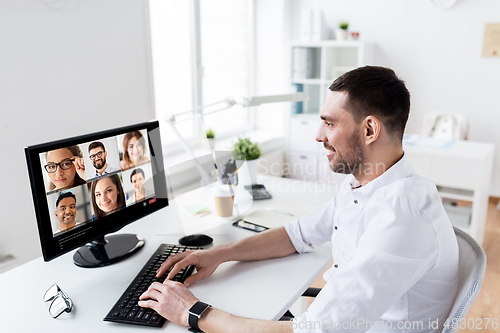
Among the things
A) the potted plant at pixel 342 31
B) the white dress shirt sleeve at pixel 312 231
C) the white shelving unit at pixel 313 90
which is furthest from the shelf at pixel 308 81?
the white dress shirt sleeve at pixel 312 231

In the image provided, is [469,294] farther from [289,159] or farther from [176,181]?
[289,159]

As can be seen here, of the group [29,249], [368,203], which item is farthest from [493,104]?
[29,249]

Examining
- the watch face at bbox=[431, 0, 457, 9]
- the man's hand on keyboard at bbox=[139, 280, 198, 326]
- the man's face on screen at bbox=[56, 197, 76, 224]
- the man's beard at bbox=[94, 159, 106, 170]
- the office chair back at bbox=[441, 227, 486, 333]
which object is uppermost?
the watch face at bbox=[431, 0, 457, 9]

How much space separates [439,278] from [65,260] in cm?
113

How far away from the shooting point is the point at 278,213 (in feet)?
5.76

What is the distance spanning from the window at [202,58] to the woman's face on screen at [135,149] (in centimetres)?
133

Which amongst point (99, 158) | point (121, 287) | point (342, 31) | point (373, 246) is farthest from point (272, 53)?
point (373, 246)

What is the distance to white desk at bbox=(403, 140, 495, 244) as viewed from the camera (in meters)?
2.74

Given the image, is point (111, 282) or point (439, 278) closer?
point (439, 278)

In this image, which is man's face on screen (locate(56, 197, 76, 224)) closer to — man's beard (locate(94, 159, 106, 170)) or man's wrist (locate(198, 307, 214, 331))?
man's beard (locate(94, 159, 106, 170))

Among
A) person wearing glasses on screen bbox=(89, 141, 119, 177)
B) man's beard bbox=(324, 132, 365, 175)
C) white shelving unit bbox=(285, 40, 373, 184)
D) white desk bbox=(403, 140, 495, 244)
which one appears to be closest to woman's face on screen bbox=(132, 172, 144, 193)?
person wearing glasses on screen bbox=(89, 141, 119, 177)

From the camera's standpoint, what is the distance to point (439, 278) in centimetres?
98

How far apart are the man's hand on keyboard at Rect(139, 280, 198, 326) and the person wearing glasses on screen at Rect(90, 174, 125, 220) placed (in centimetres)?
35

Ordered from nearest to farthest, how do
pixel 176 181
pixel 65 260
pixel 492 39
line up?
pixel 65 260 → pixel 176 181 → pixel 492 39
